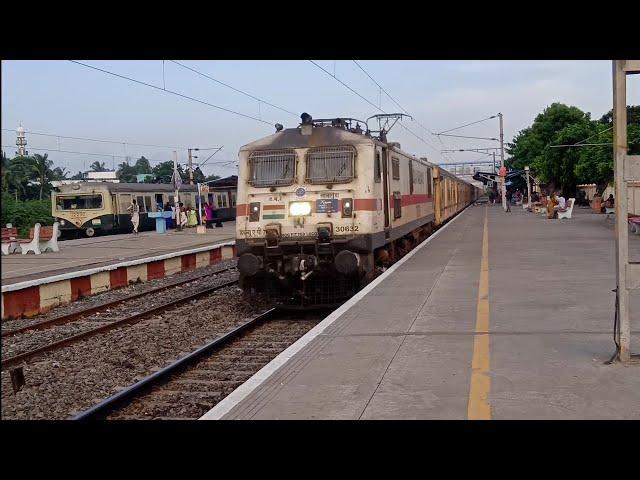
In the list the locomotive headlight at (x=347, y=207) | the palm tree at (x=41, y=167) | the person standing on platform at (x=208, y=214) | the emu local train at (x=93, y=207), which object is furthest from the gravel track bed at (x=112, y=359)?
the palm tree at (x=41, y=167)

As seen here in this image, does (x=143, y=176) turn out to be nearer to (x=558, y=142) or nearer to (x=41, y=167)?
(x=41, y=167)

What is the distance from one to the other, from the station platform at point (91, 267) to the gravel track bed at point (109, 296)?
0.17 meters

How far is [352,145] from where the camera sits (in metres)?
12.5

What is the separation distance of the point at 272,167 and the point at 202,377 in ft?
17.0

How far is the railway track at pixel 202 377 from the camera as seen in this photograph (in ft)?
23.6

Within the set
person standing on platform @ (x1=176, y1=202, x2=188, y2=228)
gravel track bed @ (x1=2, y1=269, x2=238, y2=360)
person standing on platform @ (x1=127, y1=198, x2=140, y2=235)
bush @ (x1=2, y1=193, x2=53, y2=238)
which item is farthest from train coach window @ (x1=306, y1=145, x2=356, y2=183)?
bush @ (x1=2, y1=193, x2=53, y2=238)

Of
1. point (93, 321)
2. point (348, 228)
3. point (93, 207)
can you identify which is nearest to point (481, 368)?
point (348, 228)

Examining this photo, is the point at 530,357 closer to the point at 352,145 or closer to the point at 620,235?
the point at 620,235

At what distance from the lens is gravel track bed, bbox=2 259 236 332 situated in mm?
12926

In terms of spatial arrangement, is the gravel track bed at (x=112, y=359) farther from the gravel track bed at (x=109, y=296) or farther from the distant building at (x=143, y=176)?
the distant building at (x=143, y=176)

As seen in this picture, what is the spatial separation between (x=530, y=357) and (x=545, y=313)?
7.56 ft
